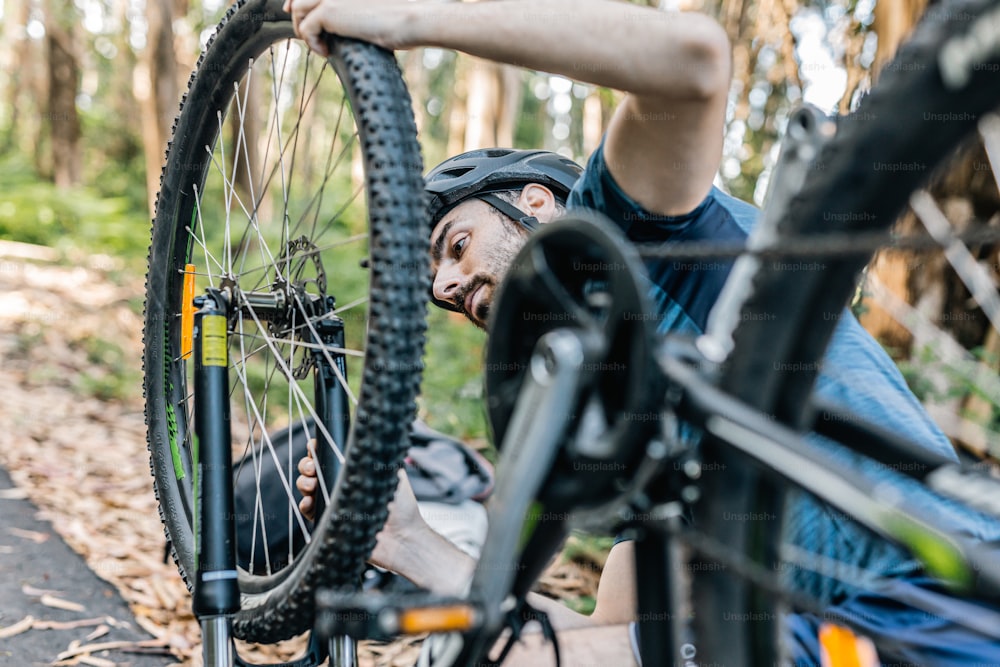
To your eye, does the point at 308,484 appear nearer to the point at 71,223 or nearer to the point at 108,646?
the point at 108,646

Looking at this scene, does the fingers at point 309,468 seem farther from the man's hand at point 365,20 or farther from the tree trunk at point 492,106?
the tree trunk at point 492,106

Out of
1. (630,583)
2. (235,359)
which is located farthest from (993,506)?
(235,359)

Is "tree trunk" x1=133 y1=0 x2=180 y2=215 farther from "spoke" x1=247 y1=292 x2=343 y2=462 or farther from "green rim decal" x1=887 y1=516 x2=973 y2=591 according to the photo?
"green rim decal" x1=887 y1=516 x2=973 y2=591

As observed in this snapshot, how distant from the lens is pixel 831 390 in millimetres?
1223

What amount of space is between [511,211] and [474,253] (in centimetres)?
11

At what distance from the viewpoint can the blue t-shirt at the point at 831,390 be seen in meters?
1.06

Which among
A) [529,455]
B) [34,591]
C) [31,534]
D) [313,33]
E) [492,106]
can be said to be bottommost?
[31,534]

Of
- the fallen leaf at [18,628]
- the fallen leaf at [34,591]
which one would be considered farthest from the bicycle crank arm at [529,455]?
the fallen leaf at [34,591]

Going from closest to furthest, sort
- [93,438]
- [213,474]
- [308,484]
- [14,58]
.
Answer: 1. [213,474]
2. [308,484]
3. [93,438]
4. [14,58]

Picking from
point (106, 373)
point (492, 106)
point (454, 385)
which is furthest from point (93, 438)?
point (492, 106)

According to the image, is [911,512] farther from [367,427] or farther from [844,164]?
[367,427]

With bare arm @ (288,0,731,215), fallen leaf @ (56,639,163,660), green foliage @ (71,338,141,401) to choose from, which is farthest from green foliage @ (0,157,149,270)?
bare arm @ (288,0,731,215)

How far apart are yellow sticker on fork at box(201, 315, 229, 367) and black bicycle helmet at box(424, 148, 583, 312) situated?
1.63ft

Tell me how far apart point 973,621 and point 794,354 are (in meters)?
0.28
